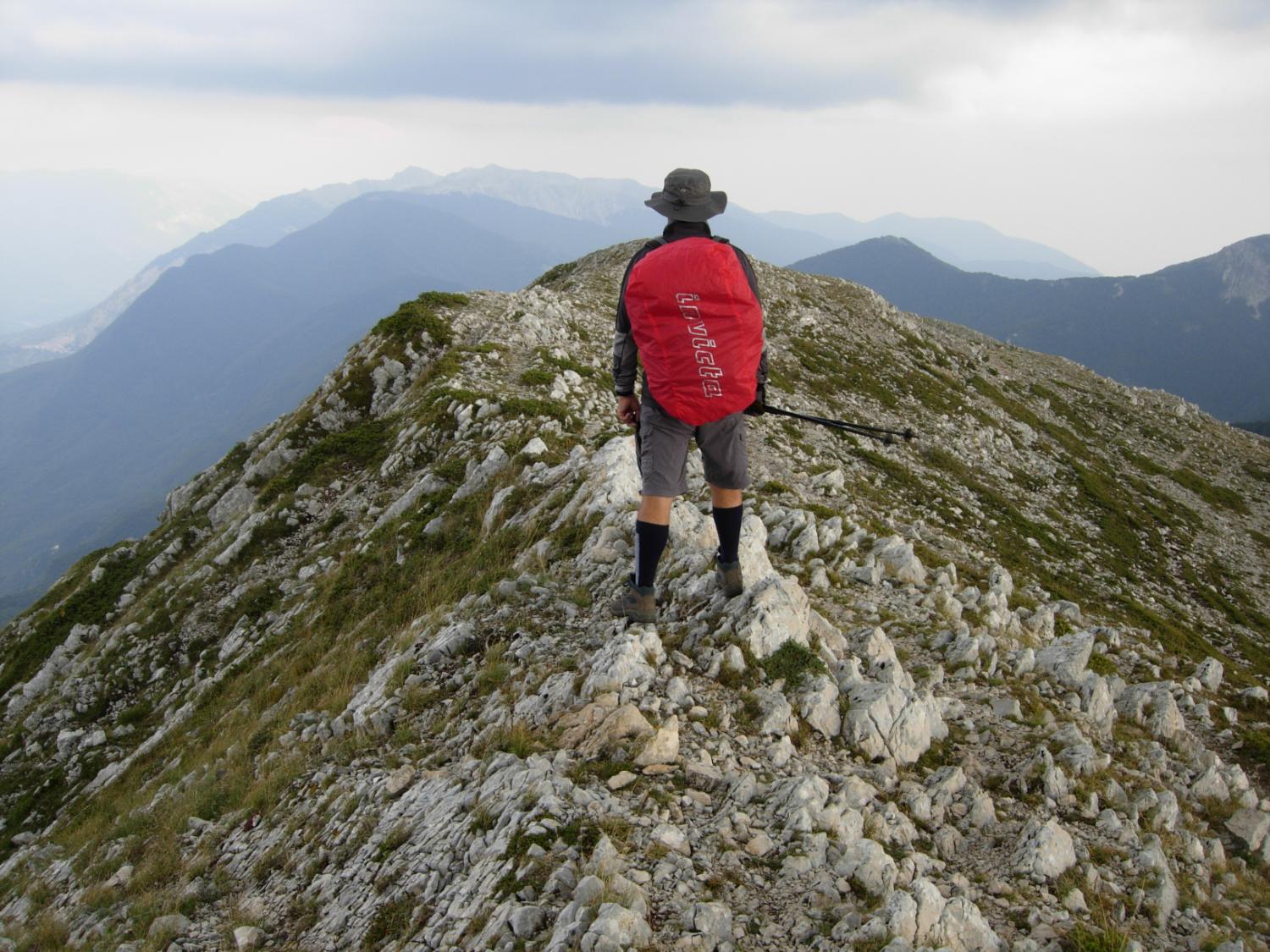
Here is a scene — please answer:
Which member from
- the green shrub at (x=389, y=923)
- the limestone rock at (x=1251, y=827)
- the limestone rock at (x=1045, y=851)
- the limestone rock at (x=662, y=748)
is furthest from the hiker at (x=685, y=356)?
the limestone rock at (x=1251, y=827)

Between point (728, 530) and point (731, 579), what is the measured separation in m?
0.65

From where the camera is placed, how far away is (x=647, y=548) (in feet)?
23.2

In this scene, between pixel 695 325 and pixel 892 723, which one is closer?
pixel 695 325

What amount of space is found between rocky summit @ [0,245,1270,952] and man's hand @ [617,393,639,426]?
2316mm

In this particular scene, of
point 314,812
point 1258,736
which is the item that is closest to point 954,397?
point 1258,736

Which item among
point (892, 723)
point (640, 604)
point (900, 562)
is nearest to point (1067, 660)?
point (900, 562)

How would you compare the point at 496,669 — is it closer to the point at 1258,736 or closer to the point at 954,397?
the point at 1258,736

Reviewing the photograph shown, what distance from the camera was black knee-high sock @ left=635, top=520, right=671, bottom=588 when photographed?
6934 mm

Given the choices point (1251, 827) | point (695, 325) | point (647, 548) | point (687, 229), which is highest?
point (687, 229)

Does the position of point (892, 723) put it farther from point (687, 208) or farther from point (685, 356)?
point (687, 208)

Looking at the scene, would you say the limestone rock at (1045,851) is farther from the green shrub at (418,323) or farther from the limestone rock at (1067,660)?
the green shrub at (418,323)

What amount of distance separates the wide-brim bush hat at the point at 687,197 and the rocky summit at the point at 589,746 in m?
4.25

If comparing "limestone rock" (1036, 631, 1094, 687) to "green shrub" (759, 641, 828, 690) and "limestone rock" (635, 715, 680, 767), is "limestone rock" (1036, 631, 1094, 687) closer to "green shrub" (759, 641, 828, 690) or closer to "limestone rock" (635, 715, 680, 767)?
"green shrub" (759, 641, 828, 690)

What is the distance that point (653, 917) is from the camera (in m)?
4.28
